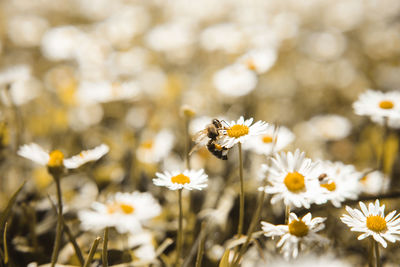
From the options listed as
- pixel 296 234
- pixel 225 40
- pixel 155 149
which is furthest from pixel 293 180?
pixel 225 40

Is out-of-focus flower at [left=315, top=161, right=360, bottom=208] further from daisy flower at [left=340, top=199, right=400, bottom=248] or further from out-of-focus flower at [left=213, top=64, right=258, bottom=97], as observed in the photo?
out-of-focus flower at [left=213, top=64, right=258, bottom=97]

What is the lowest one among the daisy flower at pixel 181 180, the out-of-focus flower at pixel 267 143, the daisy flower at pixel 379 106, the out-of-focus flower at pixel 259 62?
the daisy flower at pixel 181 180

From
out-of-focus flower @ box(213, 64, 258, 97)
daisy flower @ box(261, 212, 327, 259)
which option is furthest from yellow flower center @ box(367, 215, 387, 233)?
out-of-focus flower @ box(213, 64, 258, 97)

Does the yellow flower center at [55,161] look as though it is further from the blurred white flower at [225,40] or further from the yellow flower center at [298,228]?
the blurred white flower at [225,40]

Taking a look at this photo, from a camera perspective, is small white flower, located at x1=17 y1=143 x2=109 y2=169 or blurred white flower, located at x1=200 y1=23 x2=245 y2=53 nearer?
small white flower, located at x1=17 y1=143 x2=109 y2=169

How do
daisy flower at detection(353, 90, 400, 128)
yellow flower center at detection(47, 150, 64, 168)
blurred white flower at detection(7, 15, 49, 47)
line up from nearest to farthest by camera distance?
yellow flower center at detection(47, 150, 64, 168) → daisy flower at detection(353, 90, 400, 128) → blurred white flower at detection(7, 15, 49, 47)

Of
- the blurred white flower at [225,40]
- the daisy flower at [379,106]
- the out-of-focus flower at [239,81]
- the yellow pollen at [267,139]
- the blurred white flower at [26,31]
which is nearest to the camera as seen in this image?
the daisy flower at [379,106]

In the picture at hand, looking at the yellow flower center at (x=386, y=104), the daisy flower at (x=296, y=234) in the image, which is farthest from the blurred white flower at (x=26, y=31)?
the daisy flower at (x=296, y=234)

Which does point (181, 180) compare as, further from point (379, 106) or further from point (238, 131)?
point (379, 106)
